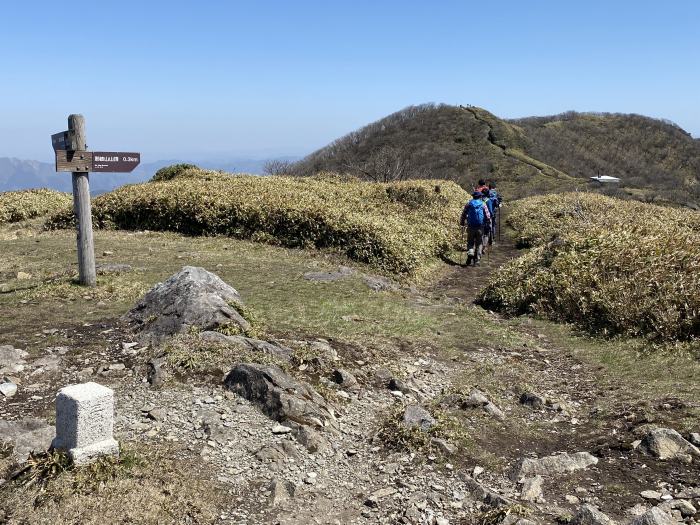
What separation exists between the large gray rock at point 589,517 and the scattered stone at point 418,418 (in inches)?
72.4

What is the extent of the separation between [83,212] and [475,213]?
10666mm

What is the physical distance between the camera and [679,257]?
10.8m

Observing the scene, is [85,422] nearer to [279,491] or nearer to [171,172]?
[279,491]

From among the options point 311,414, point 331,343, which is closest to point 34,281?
point 331,343

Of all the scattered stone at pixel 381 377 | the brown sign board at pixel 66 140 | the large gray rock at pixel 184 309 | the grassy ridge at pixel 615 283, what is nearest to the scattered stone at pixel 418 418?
the scattered stone at pixel 381 377

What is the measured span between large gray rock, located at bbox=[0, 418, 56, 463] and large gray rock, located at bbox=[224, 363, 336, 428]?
1.89m

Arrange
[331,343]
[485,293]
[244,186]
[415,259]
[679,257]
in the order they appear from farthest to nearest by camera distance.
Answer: [244,186], [415,259], [485,293], [679,257], [331,343]

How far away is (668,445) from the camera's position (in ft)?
18.3

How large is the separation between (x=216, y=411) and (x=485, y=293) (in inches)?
336

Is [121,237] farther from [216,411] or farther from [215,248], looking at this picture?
[216,411]

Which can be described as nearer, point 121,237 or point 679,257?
point 679,257

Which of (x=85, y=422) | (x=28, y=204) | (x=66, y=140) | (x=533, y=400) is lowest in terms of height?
(x=533, y=400)

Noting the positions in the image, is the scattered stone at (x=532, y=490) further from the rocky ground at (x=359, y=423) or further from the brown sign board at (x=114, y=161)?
the brown sign board at (x=114, y=161)

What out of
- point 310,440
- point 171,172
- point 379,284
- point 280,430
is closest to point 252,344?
point 280,430
